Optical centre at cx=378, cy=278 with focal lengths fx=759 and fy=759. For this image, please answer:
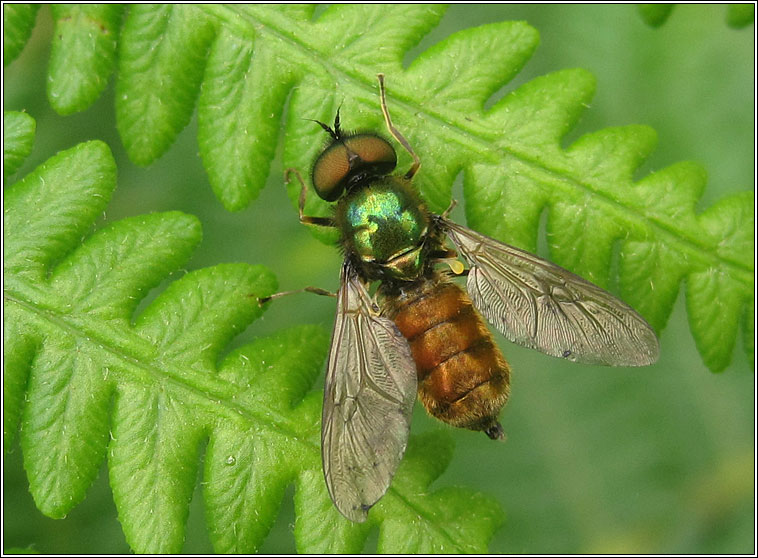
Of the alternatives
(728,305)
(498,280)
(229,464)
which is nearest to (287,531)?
(229,464)

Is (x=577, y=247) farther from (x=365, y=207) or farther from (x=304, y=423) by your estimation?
(x=304, y=423)

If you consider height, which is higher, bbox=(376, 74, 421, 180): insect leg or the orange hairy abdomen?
bbox=(376, 74, 421, 180): insect leg

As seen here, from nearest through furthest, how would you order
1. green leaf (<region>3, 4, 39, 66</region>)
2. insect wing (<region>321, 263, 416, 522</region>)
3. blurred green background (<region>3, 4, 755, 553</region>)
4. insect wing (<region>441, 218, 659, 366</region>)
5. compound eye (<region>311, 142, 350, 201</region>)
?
1. insect wing (<region>321, 263, 416, 522</region>)
2. insect wing (<region>441, 218, 659, 366</region>)
3. compound eye (<region>311, 142, 350, 201</region>)
4. green leaf (<region>3, 4, 39, 66</region>)
5. blurred green background (<region>3, 4, 755, 553</region>)

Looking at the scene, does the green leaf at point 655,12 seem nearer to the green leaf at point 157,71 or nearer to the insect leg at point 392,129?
the insect leg at point 392,129

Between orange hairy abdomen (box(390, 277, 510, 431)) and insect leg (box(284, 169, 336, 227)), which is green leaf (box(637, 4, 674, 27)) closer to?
orange hairy abdomen (box(390, 277, 510, 431))

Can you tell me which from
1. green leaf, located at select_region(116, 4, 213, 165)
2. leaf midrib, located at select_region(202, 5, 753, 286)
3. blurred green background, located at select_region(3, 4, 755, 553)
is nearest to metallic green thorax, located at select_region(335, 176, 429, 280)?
leaf midrib, located at select_region(202, 5, 753, 286)

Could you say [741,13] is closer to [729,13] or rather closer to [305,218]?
[729,13]
